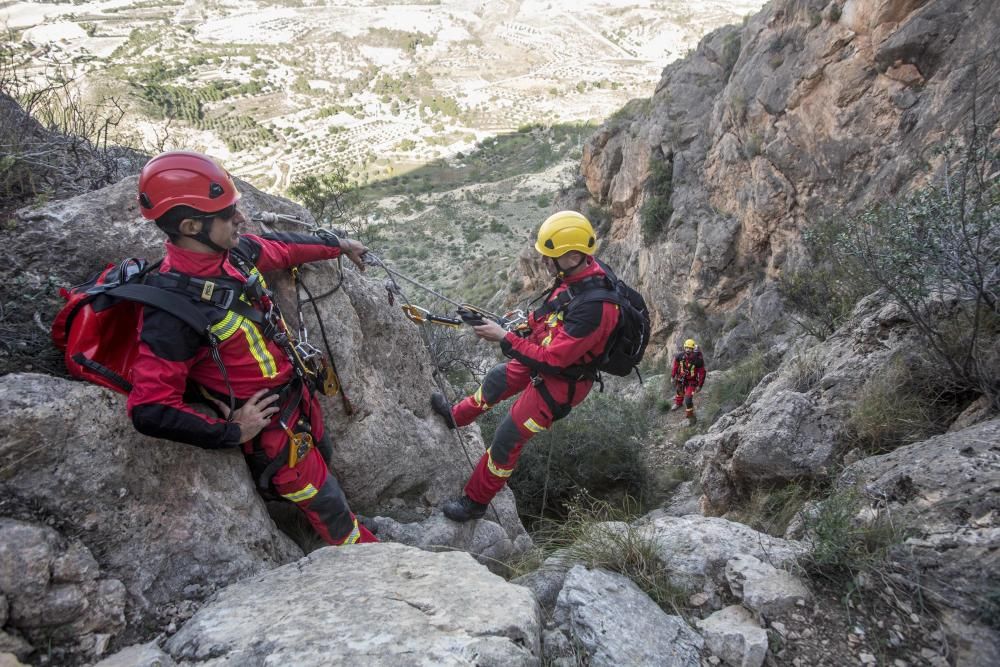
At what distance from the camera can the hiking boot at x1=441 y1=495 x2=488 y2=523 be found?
4082mm

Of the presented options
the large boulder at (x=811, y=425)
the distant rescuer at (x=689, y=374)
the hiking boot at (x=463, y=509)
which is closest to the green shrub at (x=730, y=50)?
the distant rescuer at (x=689, y=374)

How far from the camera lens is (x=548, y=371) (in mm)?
4148

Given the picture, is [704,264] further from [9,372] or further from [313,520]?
[9,372]

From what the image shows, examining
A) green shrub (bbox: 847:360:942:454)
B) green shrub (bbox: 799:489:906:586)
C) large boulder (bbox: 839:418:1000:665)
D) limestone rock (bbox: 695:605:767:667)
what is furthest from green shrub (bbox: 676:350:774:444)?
limestone rock (bbox: 695:605:767:667)

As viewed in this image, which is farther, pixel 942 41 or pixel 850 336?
pixel 942 41

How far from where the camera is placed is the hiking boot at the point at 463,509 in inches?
161

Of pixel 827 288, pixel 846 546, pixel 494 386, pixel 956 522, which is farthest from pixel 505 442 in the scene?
pixel 827 288

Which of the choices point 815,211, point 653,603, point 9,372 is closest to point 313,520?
point 9,372

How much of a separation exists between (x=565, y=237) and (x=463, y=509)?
2250mm

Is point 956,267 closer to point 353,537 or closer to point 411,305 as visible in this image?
point 411,305

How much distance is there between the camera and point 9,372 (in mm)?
2424

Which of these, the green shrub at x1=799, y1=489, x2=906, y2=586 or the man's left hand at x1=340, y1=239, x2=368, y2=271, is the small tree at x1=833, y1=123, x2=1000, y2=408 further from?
the man's left hand at x1=340, y1=239, x2=368, y2=271

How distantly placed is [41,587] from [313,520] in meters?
1.24

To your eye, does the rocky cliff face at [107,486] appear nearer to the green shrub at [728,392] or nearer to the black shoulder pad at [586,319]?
the black shoulder pad at [586,319]
